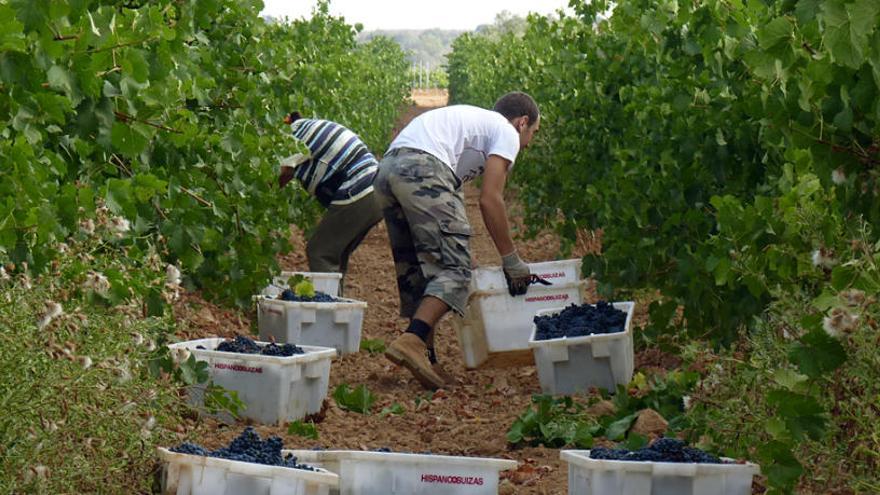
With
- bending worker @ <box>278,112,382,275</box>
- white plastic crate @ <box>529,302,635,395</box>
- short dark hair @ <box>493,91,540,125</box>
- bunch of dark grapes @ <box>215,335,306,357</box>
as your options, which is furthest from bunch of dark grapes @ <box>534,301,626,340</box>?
bending worker @ <box>278,112,382,275</box>

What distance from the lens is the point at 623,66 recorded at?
922 centimetres

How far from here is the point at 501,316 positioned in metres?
7.64

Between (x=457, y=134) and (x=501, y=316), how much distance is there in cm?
102

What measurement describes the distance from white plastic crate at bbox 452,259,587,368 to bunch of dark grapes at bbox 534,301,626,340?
0.45 m

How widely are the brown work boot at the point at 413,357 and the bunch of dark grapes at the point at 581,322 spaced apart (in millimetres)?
595

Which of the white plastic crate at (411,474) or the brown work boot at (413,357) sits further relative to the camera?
the brown work boot at (413,357)

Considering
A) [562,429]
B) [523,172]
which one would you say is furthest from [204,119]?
[523,172]

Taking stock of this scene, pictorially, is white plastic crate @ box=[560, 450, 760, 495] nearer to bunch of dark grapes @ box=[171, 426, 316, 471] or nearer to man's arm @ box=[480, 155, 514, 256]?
bunch of dark grapes @ box=[171, 426, 316, 471]

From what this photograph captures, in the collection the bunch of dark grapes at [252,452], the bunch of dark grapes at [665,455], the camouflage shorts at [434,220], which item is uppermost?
the camouflage shorts at [434,220]

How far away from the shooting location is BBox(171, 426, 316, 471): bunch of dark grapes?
14.3 ft

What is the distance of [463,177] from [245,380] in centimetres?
217

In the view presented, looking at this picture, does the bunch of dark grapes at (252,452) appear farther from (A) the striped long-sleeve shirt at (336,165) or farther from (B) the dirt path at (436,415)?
(A) the striped long-sleeve shirt at (336,165)

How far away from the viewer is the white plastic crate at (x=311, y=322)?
7.92 m

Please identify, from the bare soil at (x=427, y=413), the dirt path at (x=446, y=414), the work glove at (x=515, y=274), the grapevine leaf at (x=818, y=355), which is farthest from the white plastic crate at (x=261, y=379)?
the grapevine leaf at (x=818, y=355)
